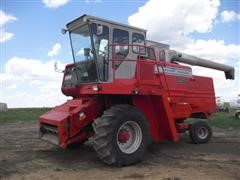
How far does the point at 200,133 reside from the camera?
43.0 ft

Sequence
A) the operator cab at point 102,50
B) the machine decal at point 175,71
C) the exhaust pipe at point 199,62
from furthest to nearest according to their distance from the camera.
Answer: the exhaust pipe at point 199,62 < the machine decal at point 175,71 < the operator cab at point 102,50

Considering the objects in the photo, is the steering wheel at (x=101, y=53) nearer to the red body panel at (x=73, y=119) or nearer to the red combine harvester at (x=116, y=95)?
the red combine harvester at (x=116, y=95)

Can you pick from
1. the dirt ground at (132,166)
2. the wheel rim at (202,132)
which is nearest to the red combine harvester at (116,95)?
the dirt ground at (132,166)

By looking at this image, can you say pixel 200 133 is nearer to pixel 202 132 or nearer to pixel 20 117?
pixel 202 132

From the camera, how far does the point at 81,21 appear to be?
10.2 m

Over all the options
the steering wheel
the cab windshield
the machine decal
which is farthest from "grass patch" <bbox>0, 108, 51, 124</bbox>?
the steering wheel

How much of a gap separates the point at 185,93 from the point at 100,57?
3.57 metres

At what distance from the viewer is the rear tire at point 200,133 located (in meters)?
12.8

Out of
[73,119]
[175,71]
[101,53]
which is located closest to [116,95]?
[101,53]

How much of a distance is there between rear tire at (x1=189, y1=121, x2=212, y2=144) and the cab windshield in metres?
4.23

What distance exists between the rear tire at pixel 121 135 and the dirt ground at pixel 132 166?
271 millimetres

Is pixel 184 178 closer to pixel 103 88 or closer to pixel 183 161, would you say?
pixel 183 161

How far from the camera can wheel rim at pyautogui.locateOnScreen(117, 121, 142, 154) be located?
9387 millimetres

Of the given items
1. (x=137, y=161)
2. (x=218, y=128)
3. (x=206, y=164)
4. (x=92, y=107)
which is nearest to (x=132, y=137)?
(x=137, y=161)
